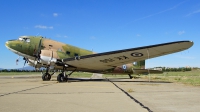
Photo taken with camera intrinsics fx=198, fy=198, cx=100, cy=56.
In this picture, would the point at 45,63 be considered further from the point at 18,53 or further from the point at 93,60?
the point at 93,60

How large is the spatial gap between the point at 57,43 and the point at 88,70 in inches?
180

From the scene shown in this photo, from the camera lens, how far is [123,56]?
59.6 feet

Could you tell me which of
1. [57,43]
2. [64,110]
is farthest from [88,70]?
[64,110]

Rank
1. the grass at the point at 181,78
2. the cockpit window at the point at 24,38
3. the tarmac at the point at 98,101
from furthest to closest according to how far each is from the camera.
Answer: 1. the cockpit window at the point at 24,38
2. the grass at the point at 181,78
3. the tarmac at the point at 98,101

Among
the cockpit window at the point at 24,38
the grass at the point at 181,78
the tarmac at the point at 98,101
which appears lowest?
the tarmac at the point at 98,101

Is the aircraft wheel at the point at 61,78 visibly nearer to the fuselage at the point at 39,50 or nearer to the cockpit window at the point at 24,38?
the fuselage at the point at 39,50

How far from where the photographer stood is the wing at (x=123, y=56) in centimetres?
1575

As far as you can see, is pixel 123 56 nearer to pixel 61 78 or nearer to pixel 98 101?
pixel 61 78

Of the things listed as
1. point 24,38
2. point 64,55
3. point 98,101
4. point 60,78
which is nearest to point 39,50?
point 24,38

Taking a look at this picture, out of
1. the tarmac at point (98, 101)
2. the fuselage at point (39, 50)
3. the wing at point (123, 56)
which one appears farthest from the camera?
the fuselage at point (39, 50)

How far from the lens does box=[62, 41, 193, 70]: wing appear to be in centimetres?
1575

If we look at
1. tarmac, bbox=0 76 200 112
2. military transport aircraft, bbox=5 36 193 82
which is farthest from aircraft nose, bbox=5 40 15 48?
tarmac, bbox=0 76 200 112

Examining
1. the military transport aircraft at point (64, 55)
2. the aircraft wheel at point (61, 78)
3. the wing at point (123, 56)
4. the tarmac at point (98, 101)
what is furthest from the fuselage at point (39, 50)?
the tarmac at point (98, 101)

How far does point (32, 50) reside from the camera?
19109mm
